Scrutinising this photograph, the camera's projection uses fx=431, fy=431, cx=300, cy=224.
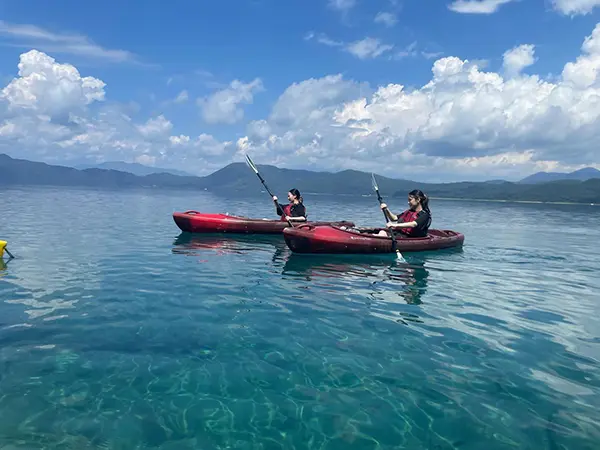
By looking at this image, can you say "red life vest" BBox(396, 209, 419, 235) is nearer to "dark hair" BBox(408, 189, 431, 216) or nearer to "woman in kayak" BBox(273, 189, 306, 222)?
"dark hair" BBox(408, 189, 431, 216)

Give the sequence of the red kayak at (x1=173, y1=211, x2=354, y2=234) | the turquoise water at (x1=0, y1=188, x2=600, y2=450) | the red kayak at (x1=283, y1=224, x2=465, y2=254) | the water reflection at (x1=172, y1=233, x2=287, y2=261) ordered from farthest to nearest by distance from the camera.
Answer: the red kayak at (x1=173, y1=211, x2=354, y2=234) → the water reflection at (x1=172, y1=233, x2=287, y2=261) → the red kayak at (x1=283, y1=224, x2=465, y2=254) → the turquoise water at (x1=0, y1=188, x2=600, y2=450)

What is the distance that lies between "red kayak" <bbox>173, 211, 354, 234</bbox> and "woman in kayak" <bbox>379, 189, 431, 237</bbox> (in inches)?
179

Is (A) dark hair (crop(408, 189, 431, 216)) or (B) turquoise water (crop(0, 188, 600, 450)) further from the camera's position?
(A) dark hair (crop(408, 189, 431, 216))

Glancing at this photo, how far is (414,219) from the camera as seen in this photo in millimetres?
20484

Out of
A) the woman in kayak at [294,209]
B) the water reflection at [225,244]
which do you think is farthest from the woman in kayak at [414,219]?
the water reflection at [225,244]

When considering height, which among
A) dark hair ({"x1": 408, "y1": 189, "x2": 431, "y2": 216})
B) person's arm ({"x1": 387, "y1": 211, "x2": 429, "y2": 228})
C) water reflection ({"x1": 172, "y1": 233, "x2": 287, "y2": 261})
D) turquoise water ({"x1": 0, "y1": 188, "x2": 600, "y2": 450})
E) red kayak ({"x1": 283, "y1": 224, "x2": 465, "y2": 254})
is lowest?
turquoise water ({"x1": 0, "y1": 188, "x2": 600, "y2": 450})

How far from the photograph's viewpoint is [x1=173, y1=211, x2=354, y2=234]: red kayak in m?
25.2

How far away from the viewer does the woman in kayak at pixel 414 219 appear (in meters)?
19.8

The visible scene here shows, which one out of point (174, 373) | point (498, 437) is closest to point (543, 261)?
point (498, 437)

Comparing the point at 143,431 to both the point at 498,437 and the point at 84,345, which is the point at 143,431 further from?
the point at 498,437

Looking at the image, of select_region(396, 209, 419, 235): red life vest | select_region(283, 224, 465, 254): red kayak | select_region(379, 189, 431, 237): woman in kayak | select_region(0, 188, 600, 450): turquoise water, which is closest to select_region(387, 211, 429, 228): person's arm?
select_region(379, 189, 431, 237): woman in kayak

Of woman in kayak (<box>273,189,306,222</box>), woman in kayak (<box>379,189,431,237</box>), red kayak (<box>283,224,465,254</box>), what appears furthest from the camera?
woman in kayak (<box>273,189,306,222</box>)

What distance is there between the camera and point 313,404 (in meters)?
6.55

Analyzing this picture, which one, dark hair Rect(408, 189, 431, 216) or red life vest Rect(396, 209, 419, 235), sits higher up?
dark hair Rect(408, 189, 431, 216)
